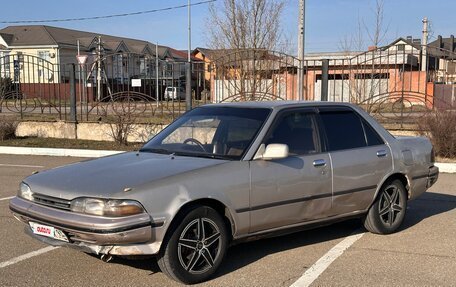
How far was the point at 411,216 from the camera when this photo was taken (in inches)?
280

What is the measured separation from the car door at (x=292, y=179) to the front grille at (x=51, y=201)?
1.62m

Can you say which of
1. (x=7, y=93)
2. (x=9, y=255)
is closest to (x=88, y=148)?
(x=7, y=93)

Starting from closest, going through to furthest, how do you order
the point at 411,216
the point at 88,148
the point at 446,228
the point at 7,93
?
the point at 446,228 → the point at 411,216 → the point at 88,148 → the point at 7,93

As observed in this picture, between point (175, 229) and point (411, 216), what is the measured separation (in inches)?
162

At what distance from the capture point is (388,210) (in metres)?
6.10

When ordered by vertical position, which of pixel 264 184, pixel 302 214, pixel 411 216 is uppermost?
pixel 264 184

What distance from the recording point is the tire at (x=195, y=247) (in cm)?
426

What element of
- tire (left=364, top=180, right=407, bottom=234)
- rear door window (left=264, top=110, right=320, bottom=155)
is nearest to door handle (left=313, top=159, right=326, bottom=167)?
rear door window (left=264, top=110, right=320, bottom=155)

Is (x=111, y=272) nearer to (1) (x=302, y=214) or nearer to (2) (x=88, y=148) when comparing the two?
(1) (x=302, y=214)

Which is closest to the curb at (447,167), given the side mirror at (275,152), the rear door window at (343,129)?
the rear door window at (343,129)

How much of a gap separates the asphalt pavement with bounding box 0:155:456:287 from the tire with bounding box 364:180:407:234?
0.13 meters

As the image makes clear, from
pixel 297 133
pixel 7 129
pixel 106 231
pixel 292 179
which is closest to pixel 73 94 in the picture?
pixel 7 129

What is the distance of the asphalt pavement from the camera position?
451 cm

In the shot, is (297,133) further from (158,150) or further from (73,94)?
(73,94)
